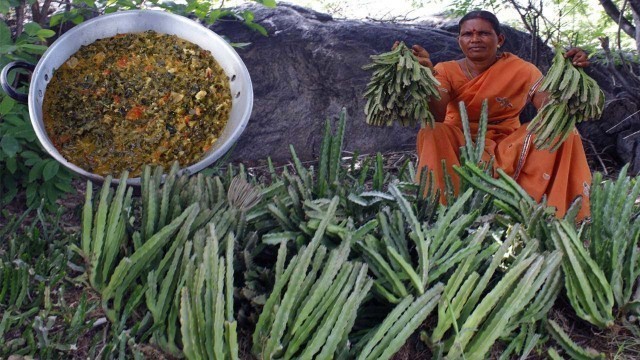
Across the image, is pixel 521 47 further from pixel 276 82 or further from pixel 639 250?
pixel 639 250

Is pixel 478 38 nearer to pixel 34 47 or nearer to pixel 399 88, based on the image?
pixel 399 88

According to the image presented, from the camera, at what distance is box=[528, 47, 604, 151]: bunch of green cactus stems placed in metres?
2.20

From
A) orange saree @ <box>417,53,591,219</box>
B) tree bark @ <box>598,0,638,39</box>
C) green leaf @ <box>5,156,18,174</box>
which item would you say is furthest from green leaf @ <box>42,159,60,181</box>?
tree bark @ <box>598,0,638,39</box>

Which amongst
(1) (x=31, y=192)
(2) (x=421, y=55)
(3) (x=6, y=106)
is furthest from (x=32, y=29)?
(2) (x=421, y=55)

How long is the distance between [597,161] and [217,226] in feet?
10.2

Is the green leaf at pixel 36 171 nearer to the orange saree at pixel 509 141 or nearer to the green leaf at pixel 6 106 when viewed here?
the green leaf at pixel 6 106

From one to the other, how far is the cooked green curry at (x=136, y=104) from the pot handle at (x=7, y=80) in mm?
91

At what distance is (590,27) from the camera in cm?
430

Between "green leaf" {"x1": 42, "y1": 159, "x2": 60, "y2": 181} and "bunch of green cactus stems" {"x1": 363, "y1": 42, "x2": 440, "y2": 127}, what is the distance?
3.80ft

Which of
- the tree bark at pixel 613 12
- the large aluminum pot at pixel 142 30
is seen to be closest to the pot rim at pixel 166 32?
the large aluminum pot at pixel 142 30

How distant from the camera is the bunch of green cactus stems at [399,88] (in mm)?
2389

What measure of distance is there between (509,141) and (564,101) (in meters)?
0.82

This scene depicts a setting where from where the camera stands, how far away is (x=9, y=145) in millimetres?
2303

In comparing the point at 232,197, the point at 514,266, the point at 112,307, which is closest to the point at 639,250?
the point at 514,266
